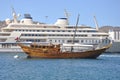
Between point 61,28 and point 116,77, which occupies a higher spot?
point 61,28

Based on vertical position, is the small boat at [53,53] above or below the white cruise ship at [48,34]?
below

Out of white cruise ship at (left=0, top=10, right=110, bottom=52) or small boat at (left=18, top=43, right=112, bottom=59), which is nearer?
small boat at (left=18, top=43, right=112, bottom=59)

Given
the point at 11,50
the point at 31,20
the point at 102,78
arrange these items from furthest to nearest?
the point at 31,20
the point at 11,50
the point at 102,78

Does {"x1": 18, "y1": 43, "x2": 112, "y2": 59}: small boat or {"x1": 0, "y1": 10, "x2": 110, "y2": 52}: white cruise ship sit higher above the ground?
{"x1": 0, "y1": 10, "x2": 110, "y2": 52}: white cruise ship

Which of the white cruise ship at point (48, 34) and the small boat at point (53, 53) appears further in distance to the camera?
the white cruise ship at point (48, 34)

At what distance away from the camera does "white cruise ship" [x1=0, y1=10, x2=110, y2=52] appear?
95875 millimetres

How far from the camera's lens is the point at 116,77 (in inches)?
1516

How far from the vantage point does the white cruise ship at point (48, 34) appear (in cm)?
9588

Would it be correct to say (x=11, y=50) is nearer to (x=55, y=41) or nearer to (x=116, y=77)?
(x=55, y=41)

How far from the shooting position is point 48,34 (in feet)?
318

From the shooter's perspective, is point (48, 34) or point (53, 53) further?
point (48, 34)

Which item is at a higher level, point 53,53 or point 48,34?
point 48,34

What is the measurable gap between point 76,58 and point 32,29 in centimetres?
3188

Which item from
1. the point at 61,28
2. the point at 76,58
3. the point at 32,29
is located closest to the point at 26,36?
the point at 32,29
